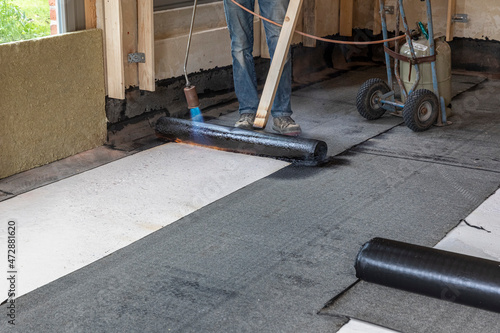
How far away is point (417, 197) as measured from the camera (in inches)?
120

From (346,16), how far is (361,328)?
4.25m

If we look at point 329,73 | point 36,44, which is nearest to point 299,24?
point 329,73

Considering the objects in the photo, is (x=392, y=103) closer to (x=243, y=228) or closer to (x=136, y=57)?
(x=136, y=57)

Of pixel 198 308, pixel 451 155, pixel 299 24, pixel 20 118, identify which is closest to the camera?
pixel 198 308

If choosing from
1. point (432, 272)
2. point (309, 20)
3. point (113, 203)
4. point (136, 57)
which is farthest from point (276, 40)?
point (432, 272)

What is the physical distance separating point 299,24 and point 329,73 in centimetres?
47

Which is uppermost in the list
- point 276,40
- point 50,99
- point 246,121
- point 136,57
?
point 276,40

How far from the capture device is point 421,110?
156 inches

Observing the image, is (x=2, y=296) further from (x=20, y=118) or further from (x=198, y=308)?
(x=20, y=118)

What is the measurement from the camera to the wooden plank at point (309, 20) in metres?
5.43

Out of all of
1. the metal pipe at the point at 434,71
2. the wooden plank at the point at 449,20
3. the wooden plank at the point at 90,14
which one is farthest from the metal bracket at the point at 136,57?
the wooden plank at the point at 449,20

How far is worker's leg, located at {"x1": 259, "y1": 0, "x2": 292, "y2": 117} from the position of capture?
3779 mm

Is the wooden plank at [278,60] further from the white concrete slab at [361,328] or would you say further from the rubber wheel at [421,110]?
the white concrete slab at [361,328]

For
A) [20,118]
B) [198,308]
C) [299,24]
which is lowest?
[198,308]
